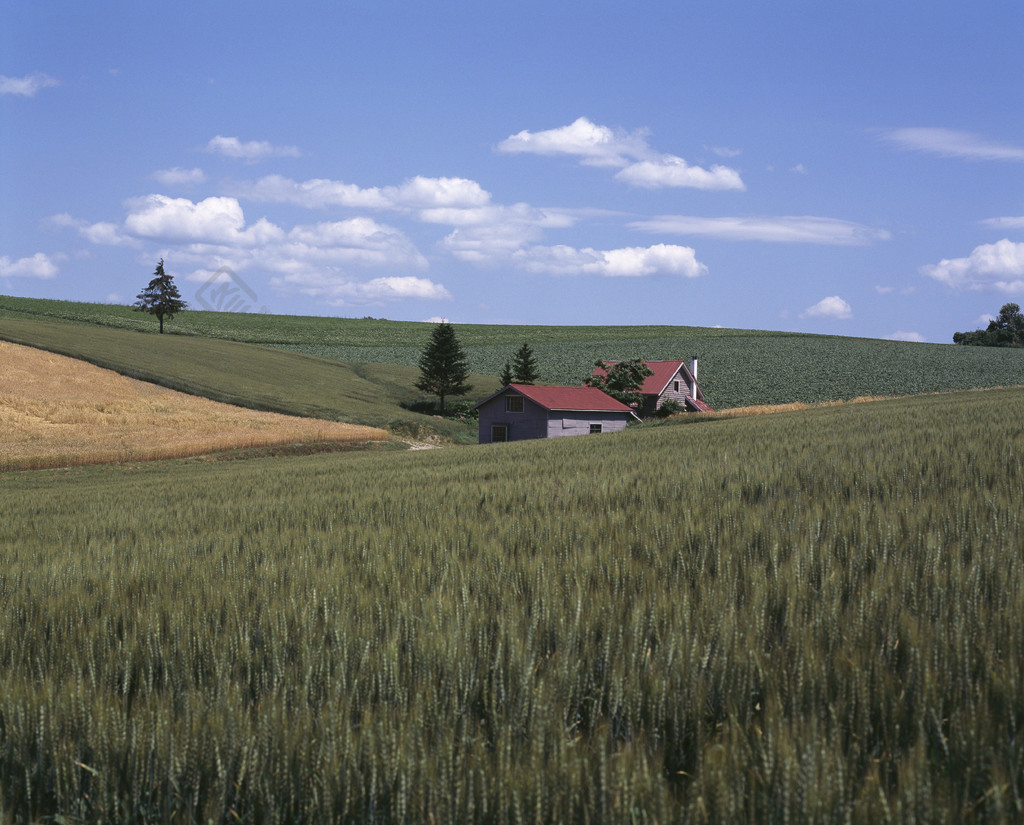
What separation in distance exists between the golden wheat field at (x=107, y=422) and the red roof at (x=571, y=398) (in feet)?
36.7

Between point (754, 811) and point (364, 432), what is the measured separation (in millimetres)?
47100

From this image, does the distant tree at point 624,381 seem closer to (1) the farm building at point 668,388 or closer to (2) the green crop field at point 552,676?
(1) the farm building at point 668,388

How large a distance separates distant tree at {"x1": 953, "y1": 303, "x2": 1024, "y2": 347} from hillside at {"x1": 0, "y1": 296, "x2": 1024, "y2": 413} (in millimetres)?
20615

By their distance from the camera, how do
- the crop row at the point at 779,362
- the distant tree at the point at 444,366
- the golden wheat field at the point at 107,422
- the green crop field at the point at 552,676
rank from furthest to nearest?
1. the crop row at the point at 779,362
2. the distant tree at the point at 444,366
3. the golden wheat field at the point at 107,422
4. the green crop field at the point at 552,676

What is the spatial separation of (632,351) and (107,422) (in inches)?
2972

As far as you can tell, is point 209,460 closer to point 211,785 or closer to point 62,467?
point 62,467

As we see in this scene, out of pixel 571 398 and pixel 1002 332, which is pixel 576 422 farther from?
pixel 1002 332

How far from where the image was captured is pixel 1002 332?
12975 cm

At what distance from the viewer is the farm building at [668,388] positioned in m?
62.6

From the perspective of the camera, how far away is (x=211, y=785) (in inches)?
103

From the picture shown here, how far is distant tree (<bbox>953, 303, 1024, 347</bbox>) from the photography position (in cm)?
12912

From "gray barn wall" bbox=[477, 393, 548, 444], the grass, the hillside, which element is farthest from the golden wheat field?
"gray barn wall" bbox=[477, 393, 548, 444]

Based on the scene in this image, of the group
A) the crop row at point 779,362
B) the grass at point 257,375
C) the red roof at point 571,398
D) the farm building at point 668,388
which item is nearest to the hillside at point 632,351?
the crop row at point 779,362

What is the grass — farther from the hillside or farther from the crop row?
the crop row
